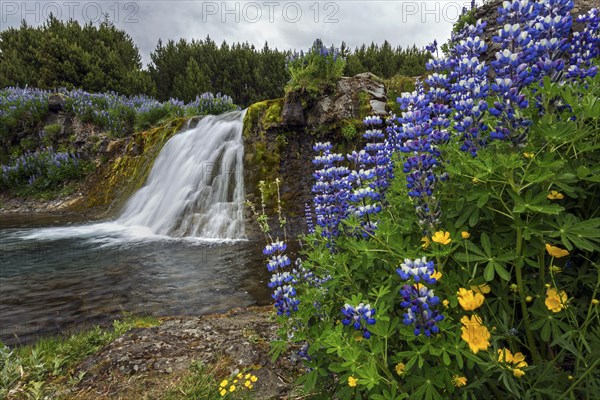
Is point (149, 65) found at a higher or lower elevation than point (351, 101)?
higher

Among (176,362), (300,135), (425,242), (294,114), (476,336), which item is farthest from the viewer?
(300,135)

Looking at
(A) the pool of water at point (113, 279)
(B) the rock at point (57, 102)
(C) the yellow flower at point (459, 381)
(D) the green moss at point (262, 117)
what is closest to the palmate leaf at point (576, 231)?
(C) the yellow flower at point (459, 381)

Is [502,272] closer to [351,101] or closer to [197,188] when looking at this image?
[351,101]

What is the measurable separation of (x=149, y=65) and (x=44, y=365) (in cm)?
3087

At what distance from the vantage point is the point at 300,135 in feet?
31.8

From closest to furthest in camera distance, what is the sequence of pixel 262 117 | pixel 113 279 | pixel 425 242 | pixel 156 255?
pixel 425 242 → pixel 113 279 → pixel 156 255 → pixel 262 117

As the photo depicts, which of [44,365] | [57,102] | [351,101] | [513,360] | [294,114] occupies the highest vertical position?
[57,102]

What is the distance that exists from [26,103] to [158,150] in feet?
31.1

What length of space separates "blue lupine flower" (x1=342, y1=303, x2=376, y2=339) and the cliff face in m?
6.71

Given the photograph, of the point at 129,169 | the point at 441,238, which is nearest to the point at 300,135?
the point at 129,169

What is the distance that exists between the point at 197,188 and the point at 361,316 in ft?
30.0

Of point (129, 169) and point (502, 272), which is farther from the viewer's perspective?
point (129, 169)

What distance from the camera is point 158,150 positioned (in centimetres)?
1254

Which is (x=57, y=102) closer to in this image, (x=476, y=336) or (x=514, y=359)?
(x=476, y=336)
